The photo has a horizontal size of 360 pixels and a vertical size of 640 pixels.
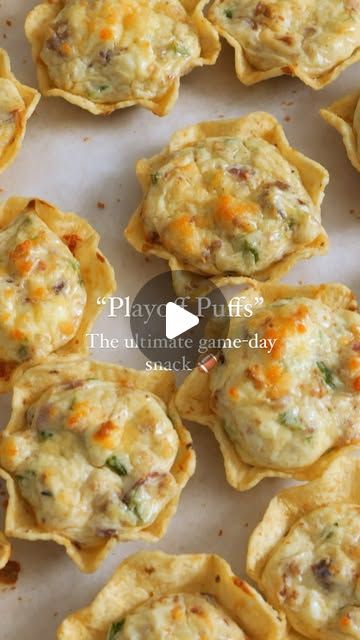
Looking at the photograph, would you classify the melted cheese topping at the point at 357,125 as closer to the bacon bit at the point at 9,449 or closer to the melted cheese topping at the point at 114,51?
the melted cheese topping at the point at 114,51

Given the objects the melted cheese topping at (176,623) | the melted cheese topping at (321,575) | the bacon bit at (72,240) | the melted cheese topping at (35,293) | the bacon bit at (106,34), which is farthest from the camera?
the bacon bit at (106,34)

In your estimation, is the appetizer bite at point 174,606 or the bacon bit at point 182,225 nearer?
the appetizer bite at point 174,606

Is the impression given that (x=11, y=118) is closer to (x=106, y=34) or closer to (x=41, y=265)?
(x=106, y=34)

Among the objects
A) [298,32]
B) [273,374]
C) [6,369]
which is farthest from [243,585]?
[298,32]

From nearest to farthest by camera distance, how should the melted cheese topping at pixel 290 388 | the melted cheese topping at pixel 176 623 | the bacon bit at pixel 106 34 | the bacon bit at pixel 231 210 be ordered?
the melted cheese topping at pixel 176 623 → the melted cheese topping at pixel 290 388 → the bacon bit at pixel 231 210 → the bacon bit at pixel 106 34

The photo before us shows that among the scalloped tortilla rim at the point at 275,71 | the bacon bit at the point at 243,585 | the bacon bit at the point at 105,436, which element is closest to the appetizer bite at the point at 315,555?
the bacon bit at the point at 243,585

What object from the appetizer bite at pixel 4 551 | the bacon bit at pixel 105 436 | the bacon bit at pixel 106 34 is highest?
the bacon bit at pixel 106 34

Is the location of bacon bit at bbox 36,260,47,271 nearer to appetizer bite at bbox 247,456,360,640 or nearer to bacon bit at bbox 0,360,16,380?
bacon bit at bbox 0,360,16,380

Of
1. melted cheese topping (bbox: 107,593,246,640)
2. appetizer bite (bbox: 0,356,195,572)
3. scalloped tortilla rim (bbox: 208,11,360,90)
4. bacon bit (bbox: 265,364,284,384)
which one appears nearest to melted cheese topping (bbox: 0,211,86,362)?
appetizer bite (bbox: 0,356,195,572)
